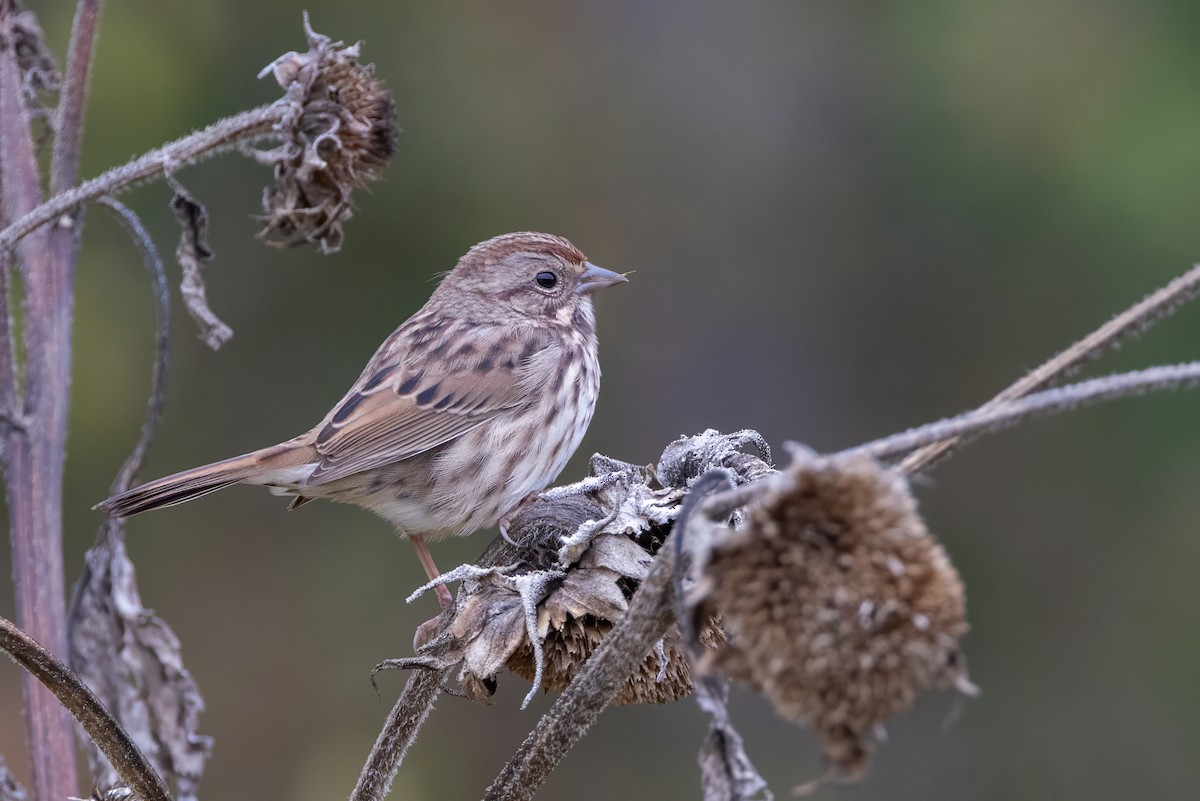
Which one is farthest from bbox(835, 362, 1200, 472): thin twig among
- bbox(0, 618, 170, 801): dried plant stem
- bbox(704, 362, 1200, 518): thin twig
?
bbox(0, 618, 170, 801): dried plant stem

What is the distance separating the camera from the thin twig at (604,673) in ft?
6.24

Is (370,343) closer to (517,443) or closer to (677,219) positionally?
(677,219)

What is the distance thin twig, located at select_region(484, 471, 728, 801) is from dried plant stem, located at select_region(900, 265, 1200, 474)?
0.33m

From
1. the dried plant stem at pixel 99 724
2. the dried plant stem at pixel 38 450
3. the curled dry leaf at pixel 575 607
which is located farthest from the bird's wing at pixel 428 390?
the dried plant stem at pixel 99 724

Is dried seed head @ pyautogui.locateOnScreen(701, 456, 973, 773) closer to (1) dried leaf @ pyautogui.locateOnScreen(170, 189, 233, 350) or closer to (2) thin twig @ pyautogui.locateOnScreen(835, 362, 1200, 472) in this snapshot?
(2) thin twig @ pyautogui.locateOnScreen(835, 362, 1200, 472)

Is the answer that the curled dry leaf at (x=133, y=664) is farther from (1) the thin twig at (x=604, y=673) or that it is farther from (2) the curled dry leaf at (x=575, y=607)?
(1) the thin twig at (x=604, y=673)

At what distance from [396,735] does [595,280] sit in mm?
2611

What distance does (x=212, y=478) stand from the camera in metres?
3.62

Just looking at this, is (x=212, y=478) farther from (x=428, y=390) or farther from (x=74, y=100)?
(x=74, y=100)

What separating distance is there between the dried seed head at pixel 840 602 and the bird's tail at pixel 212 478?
1.79m

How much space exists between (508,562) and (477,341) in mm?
1867

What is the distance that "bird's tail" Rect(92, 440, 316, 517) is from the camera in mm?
3146

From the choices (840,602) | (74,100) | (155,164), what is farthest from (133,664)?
(840,602)

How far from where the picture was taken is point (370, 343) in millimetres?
6703
